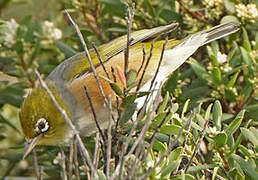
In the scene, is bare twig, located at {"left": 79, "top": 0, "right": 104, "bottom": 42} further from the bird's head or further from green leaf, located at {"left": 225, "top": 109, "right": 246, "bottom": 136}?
green leaf, located at {"left": 225, "top": 109, "right": 246, "bottom": 136}

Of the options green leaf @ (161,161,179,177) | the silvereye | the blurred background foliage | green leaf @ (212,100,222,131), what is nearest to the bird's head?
the silvereye

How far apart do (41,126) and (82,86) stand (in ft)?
1.36

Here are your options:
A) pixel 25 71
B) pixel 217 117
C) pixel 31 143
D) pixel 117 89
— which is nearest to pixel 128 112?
pixel 117 89

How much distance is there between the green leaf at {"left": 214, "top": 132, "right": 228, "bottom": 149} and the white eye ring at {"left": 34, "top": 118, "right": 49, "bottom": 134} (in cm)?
130

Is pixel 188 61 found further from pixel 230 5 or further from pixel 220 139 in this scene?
pixel 220 139

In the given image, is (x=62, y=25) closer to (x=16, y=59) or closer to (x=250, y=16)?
(x=16, y=59)

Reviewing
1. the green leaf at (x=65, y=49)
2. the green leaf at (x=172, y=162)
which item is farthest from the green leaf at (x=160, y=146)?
the green leaf at (x=65, y=49)

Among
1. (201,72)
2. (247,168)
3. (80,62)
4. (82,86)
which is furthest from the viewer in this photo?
(80,62)

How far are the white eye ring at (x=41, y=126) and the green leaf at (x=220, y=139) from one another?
4.26 feet

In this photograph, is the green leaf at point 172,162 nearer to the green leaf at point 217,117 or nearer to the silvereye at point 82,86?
the green leaf at point 217,117

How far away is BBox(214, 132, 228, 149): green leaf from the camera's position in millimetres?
2311

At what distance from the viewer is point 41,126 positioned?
10.6ft

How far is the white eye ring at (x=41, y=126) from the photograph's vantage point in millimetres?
3193

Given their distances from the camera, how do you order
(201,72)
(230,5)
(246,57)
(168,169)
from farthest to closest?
(230,5) < (201,72) < (246,57) < (168,169)
